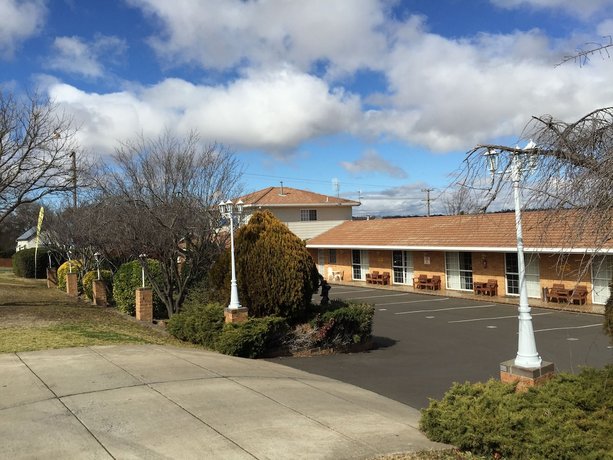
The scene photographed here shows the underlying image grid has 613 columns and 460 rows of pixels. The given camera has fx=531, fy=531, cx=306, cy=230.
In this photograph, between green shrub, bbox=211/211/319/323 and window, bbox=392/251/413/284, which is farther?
window, bbox=392/251/413/284

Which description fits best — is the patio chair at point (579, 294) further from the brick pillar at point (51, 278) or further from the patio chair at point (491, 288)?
the brick pillar at point (51, 278)

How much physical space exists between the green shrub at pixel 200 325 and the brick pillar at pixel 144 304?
337cm

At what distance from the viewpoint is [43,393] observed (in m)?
6.46

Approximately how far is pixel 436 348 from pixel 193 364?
23.3ft

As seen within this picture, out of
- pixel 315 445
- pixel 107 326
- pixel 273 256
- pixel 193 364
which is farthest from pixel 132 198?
pixel 315 445

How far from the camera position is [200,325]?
471 inches

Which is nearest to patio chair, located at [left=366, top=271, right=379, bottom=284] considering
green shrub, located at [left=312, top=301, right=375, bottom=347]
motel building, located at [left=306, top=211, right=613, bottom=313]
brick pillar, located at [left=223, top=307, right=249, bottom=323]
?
motel building, located at [left=306, top=211, right=613, bottom=313]

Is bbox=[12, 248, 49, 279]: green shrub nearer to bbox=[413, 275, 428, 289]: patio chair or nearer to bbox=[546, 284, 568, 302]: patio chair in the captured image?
bbox=[413, 275, 428, 289]: patio chair

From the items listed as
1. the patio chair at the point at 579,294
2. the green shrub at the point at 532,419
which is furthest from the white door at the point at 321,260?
the green shrub at the point at 532,419

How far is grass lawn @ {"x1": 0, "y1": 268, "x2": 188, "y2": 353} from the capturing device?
33.3 feet

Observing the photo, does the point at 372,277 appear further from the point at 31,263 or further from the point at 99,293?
the point at 31,263

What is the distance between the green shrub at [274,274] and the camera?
39.7ft

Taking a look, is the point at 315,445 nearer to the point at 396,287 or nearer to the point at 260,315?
the point at 260,315

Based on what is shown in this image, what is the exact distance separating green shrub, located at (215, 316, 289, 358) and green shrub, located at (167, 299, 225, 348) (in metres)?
0.41
